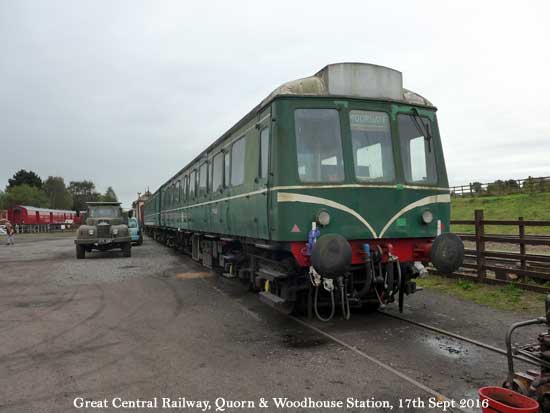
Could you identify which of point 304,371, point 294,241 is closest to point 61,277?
point 294,241

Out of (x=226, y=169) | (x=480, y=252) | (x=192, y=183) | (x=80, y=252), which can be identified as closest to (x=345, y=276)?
(x=226, y=169)

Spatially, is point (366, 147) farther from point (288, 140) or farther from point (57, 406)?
point (57, 406)

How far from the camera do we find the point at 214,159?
34.9ft

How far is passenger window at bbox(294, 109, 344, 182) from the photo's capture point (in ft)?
19.9

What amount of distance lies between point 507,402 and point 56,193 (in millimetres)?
118731

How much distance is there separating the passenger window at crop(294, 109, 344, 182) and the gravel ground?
215 centimetres

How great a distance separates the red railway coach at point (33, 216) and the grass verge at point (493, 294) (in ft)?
144

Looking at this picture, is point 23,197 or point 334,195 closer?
point 334,195

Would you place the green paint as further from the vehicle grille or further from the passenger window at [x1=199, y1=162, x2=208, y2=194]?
the vehicle grille

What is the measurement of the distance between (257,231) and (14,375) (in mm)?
3530

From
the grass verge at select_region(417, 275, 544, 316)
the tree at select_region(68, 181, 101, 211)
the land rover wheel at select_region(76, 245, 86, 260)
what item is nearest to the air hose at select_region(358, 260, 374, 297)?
the grass verge at select_region(417, 275, 544, 316)

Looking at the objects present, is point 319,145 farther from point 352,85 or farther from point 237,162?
Answer: point 237,162

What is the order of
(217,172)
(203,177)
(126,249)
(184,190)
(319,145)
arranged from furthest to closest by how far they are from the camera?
(126,249), (184,190), (203,177), (217,172), (319,145)

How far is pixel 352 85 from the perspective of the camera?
20.9ft
